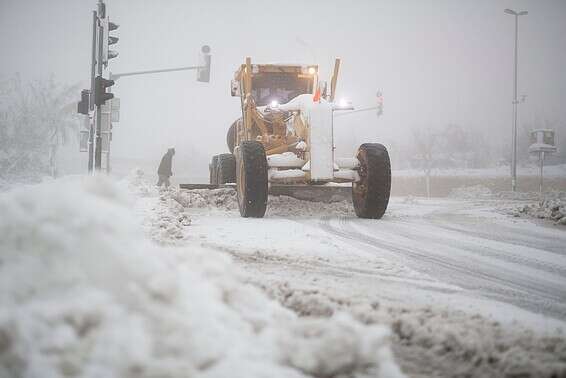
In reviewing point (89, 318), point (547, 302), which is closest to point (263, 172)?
point (547, 302)

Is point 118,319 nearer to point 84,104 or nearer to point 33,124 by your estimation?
point 84,104

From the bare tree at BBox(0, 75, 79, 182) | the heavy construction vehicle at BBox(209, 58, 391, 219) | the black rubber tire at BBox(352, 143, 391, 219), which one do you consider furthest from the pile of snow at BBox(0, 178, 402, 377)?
the bare tree at BBox(0, 75, 79, 182)

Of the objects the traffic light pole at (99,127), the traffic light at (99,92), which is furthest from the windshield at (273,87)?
the traffic light pole at (99,127)

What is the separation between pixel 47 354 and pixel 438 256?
3.87 metres

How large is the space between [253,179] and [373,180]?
80.3 inches

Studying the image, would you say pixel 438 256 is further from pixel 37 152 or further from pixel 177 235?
pixel 37 152

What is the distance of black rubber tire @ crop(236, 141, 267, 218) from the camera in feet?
22.9

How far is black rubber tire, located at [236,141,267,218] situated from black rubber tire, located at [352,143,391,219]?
1.80m

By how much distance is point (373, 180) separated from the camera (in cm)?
742

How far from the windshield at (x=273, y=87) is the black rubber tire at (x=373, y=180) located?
8.82 feet

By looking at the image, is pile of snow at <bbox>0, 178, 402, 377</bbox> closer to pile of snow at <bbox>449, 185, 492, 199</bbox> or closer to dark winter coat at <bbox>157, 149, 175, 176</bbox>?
dark winter coat at <bbox>157, 149, 175, 176</bbox>

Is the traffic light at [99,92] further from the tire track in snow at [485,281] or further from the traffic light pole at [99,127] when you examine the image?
the tire track in snow at [485,281]

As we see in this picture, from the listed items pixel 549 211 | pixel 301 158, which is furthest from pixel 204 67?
pixel 549 211

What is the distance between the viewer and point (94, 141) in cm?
1036
